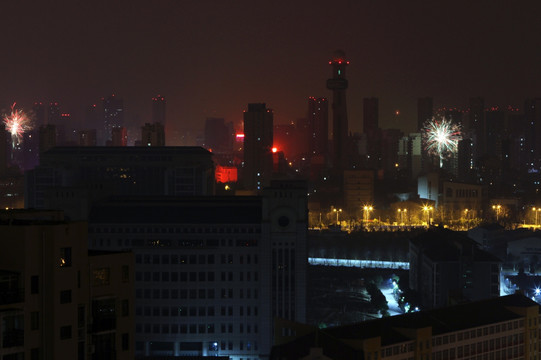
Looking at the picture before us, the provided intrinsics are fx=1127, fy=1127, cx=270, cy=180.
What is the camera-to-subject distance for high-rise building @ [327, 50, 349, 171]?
7489 cm

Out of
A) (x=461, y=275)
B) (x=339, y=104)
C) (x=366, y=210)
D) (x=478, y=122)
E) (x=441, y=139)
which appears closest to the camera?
(x=461, y=275)

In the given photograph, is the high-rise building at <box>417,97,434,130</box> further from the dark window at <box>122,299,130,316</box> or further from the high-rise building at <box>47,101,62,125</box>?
the dark window at <box>122,299,130,316</box>

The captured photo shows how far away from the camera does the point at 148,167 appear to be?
37.9 metres

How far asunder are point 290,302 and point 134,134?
52.2 m

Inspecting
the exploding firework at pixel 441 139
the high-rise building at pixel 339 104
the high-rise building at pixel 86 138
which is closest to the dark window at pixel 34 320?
the exploding firework at pixel 441 139

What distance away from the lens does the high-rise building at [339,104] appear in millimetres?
74887

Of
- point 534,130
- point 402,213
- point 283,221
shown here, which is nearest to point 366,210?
point 402,213

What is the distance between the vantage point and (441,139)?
52562mm

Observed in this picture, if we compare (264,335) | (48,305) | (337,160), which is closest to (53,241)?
(48,305)

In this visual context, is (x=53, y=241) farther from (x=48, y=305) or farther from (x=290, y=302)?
(x=290, y=302)

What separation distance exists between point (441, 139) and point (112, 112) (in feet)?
112

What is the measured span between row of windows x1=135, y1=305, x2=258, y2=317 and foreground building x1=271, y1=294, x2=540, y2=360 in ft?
19.8

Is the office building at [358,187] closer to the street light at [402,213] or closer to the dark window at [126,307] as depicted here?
the street light at [402,213]

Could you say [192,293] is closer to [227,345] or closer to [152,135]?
[227,345]
